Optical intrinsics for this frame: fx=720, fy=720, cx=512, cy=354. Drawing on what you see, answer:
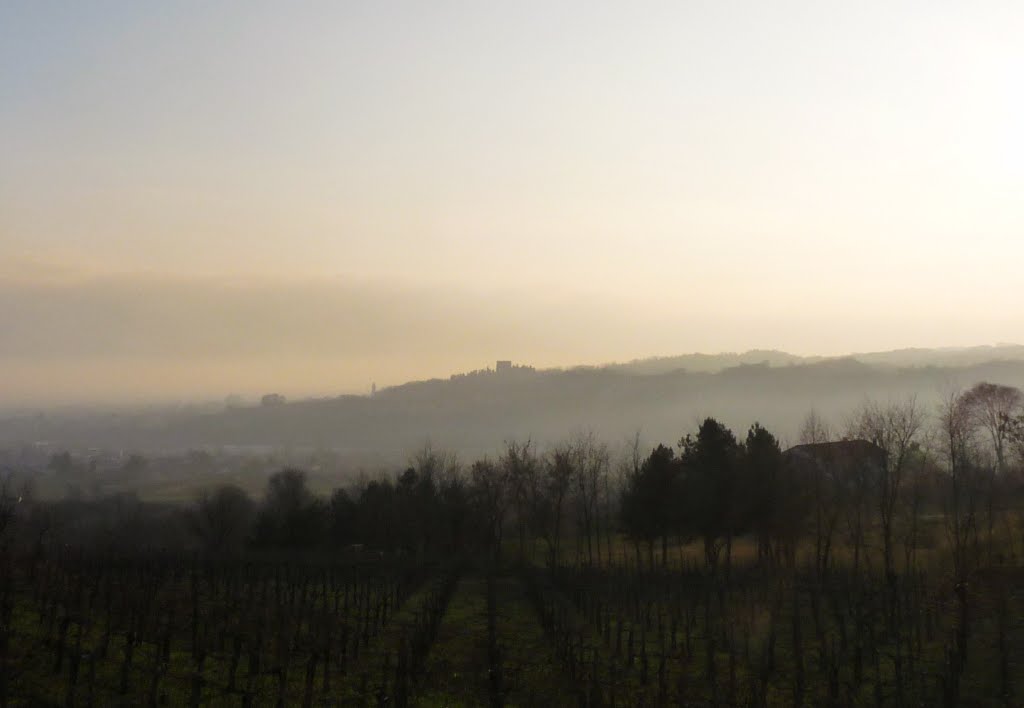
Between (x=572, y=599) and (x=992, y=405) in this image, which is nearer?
(x=572, y=599)

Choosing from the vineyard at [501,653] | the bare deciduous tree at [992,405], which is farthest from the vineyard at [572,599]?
the bare deciduous tree at [992,405]

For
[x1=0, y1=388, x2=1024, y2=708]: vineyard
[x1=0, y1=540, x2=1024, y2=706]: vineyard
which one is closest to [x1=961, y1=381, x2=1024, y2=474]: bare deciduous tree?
[x1=0, y1=388, x2=1024, y2=708]: vineyard

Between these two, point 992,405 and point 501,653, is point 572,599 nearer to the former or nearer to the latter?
point 501,653

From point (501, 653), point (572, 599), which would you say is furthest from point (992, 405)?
point (501, 653)

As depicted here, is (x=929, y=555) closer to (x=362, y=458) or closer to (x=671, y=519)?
(x=671, y=519)

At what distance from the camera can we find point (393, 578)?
43.6m

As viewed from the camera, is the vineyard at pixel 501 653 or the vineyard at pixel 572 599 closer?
the vineyard at pixel 501 653

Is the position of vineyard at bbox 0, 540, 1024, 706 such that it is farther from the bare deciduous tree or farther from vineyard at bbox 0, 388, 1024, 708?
the bare deciduous tree

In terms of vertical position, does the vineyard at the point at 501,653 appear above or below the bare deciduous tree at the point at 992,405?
below

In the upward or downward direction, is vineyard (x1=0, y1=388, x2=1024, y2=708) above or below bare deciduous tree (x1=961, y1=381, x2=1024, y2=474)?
below

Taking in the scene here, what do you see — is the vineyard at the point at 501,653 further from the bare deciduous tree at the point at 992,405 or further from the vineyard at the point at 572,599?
the bare deciduous tree at the point at 992,405

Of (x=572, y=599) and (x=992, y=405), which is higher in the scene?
(x=992, y=405)

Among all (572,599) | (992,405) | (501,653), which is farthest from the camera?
(992,405)

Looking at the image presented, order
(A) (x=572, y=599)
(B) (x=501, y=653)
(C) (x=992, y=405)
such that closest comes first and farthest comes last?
(B) (x=501, y=653), (A) (x=572, y=599), (C) (x=992, y=405)
